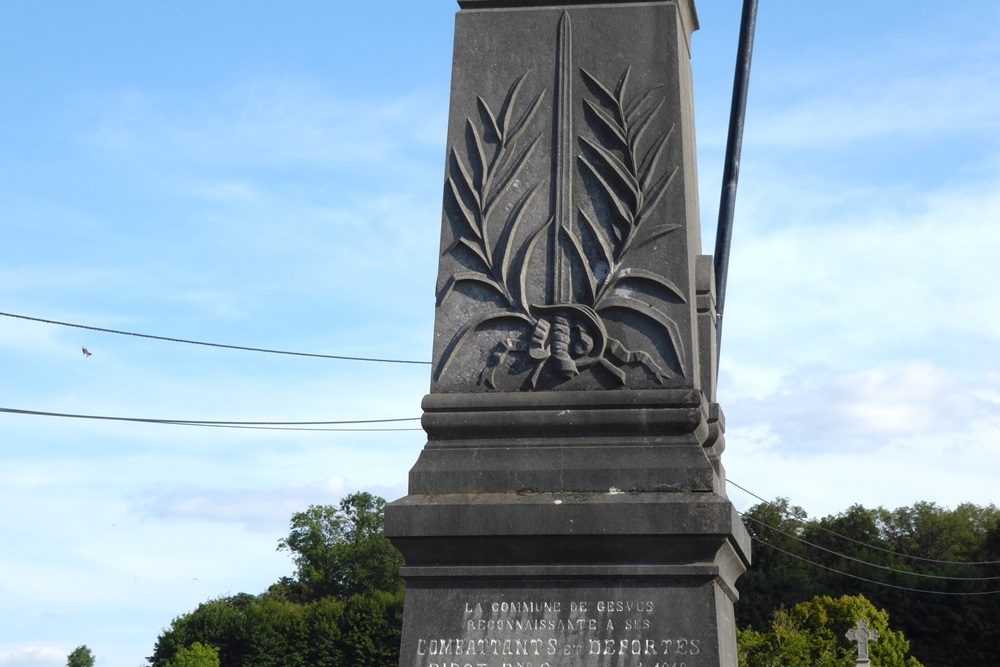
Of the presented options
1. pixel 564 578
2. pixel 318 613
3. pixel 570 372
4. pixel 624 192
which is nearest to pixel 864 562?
pixel 318 613

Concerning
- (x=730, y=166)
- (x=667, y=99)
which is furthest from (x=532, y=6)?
(x=730, y=166)

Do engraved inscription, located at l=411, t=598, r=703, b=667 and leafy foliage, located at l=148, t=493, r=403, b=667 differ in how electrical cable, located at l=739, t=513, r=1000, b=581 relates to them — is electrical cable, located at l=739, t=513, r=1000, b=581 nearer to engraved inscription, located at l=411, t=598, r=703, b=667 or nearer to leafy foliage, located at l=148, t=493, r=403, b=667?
leafy foliage, located at l=148, t=493, r=403, b=667

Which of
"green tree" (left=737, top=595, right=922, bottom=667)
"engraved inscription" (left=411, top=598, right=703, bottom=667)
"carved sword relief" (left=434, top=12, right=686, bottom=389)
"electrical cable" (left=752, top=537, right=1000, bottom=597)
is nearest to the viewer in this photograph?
"engraved inscription" (left=411, top=598, right=703, bottom=667)

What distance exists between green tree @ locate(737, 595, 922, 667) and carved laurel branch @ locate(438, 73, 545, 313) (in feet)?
128

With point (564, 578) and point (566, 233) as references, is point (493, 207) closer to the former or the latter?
point (566, 233)

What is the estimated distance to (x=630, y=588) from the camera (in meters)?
6.13

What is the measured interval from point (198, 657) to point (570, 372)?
2688 inches

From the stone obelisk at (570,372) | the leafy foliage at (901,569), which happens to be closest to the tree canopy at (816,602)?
the leafy foliage at (901,569)

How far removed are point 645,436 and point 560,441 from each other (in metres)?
0.42

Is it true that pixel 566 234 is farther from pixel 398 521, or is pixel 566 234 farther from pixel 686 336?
pixel 398 521

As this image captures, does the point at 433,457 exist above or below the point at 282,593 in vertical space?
below

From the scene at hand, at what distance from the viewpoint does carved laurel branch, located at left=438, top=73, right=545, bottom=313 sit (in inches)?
271

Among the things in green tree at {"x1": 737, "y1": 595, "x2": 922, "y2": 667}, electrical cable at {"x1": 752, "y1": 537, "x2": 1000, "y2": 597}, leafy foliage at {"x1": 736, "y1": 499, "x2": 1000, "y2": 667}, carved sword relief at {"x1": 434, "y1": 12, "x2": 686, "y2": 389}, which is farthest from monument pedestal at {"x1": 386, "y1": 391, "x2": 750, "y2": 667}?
electrical cable at {"x1": 752, "y1": 537, "x2": 1000, "y2": 597}

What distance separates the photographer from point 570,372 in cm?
657
